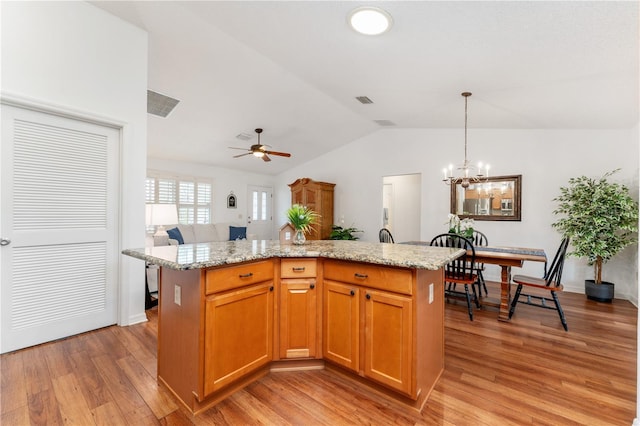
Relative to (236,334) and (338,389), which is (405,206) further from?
(236,334)

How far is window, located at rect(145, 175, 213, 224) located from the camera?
19.7 feet

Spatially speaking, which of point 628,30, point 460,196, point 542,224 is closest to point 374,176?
point 460,196

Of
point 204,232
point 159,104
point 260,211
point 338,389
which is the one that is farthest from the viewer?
point 260,211

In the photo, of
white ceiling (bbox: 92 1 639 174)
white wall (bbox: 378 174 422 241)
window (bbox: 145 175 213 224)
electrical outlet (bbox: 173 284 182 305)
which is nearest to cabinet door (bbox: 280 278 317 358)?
electrical outlet (bbox: 173 284 182 305)

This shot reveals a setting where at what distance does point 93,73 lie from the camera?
261cm

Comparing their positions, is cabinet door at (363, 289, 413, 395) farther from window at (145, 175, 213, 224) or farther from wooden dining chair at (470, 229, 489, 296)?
window at (145, 175, 213, 224)

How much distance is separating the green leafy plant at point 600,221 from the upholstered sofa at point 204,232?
600cm

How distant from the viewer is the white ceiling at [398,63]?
2.09 meters

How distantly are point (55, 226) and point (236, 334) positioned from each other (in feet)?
6.69

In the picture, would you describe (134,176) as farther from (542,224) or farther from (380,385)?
(542,224)

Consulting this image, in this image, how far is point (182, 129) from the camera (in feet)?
16.2

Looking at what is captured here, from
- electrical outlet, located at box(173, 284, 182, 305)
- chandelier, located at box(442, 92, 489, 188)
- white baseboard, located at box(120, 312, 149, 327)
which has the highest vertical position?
chandelier, located at box(442, 92, 489, 188)

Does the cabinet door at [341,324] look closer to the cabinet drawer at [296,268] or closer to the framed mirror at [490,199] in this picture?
the cabinet drawer at [296,268]

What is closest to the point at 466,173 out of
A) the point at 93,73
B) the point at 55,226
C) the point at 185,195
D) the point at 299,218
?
the point at 299,218
